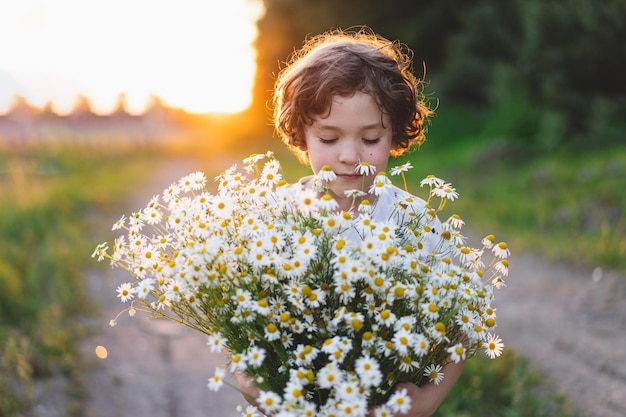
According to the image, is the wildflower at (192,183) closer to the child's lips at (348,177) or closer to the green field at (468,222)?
the child's lips at (348,177)

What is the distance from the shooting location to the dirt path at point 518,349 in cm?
457

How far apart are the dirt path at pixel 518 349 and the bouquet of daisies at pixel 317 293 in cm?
281

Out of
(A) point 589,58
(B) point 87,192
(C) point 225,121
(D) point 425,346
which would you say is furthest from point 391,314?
(C) point 225,121

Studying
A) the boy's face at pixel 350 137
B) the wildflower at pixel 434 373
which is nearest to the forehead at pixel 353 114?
the boy's face at pixel 350 137

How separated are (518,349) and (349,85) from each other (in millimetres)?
3606

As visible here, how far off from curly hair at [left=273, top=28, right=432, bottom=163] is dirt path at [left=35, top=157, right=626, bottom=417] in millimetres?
2592

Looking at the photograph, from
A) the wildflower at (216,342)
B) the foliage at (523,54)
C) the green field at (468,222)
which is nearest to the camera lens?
the wildflower at (216,342)

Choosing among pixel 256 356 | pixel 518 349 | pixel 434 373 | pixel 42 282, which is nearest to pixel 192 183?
pixel 256 356

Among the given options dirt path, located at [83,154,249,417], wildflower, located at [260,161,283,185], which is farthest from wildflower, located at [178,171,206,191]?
dirt path, located at [83,154,249,417]

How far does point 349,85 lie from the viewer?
238cm

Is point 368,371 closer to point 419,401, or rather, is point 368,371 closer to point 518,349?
point 419,401

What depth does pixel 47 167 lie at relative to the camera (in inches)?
804

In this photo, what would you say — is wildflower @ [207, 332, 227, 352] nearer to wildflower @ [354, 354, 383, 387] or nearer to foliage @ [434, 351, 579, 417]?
wildflower @ [354, 354, 383, 387]

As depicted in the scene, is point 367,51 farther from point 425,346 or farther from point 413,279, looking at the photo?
point 425,346
